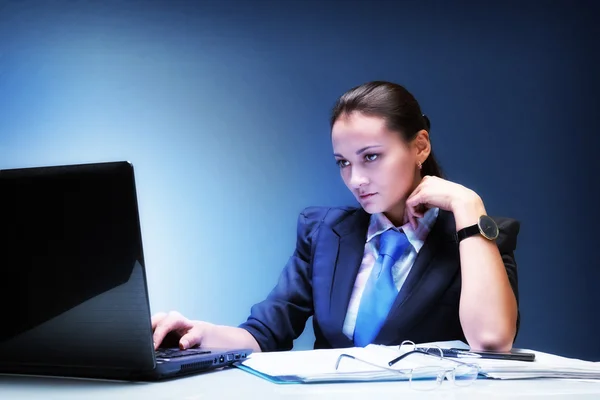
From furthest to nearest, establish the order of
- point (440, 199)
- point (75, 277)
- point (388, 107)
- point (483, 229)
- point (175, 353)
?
point (388, 107) < point (440, 199) < point (483, 229) < point (175, 353) < point (75, 277)

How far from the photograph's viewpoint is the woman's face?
5.57 ft

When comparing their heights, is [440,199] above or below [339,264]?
above

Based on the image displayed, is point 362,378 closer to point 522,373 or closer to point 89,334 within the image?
point 522,373

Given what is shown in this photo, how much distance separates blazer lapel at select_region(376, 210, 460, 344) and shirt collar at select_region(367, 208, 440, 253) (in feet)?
0.10

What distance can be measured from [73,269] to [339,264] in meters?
1.02

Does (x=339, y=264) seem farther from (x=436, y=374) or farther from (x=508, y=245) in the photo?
(x=436, y=374)

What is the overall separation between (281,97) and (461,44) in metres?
0.73

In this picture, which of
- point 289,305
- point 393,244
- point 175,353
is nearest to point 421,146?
point 393,244

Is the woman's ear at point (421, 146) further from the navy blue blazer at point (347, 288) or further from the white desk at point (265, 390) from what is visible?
the white desk at point (265, 390)

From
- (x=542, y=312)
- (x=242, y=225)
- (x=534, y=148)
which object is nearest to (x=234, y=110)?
(x=242, y=225)

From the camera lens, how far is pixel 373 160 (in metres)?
1.70

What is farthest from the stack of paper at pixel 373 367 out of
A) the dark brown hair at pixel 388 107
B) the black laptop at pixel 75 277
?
the dark brown hair at pixel 388 107

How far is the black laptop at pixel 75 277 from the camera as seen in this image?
82cm

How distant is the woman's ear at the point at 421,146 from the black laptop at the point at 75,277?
3.51 feet
